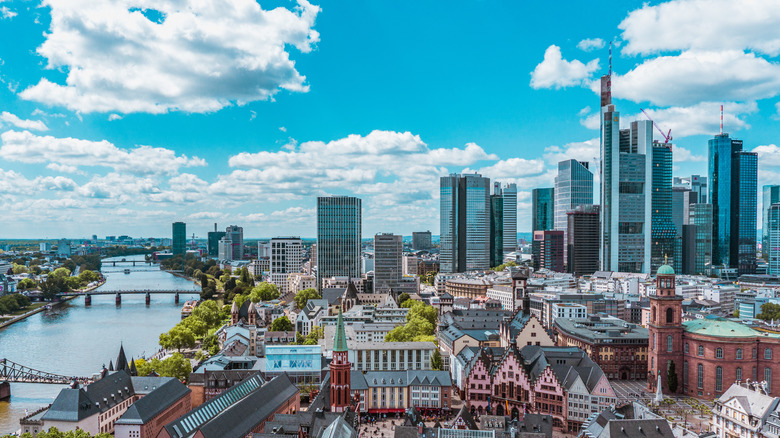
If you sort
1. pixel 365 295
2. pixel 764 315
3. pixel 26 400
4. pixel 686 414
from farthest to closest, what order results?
pixel 365 295
pixel 764 315
pixel 26 400
pixel 686 414

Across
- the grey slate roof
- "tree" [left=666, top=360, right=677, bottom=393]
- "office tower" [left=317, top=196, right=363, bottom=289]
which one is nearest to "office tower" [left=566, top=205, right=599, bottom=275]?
"office tower" [left=317, top=196, right=363, bottom=289]

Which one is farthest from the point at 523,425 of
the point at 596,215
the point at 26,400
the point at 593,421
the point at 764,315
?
the point at 596,215

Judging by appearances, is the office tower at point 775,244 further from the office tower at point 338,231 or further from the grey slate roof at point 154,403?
the grey slate roof at point 154,403

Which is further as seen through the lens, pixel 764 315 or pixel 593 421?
pixel 764 315

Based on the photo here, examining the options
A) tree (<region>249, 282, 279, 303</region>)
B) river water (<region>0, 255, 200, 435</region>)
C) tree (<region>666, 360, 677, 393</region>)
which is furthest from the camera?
tree (<region>249, 282, 279, 303</region>)

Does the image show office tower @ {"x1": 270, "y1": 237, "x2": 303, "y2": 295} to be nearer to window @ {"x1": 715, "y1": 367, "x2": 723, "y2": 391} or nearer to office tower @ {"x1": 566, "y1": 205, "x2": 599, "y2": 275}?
office tower @ {"x1": 566, "y1": 205, "x2": 599, "y2": 275}

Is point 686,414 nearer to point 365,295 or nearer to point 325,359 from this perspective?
point 325,359

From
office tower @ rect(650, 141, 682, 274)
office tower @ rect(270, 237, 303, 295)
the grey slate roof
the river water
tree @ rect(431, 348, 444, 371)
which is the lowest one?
the river water

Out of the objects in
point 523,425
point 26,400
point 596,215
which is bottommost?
point 26,400
